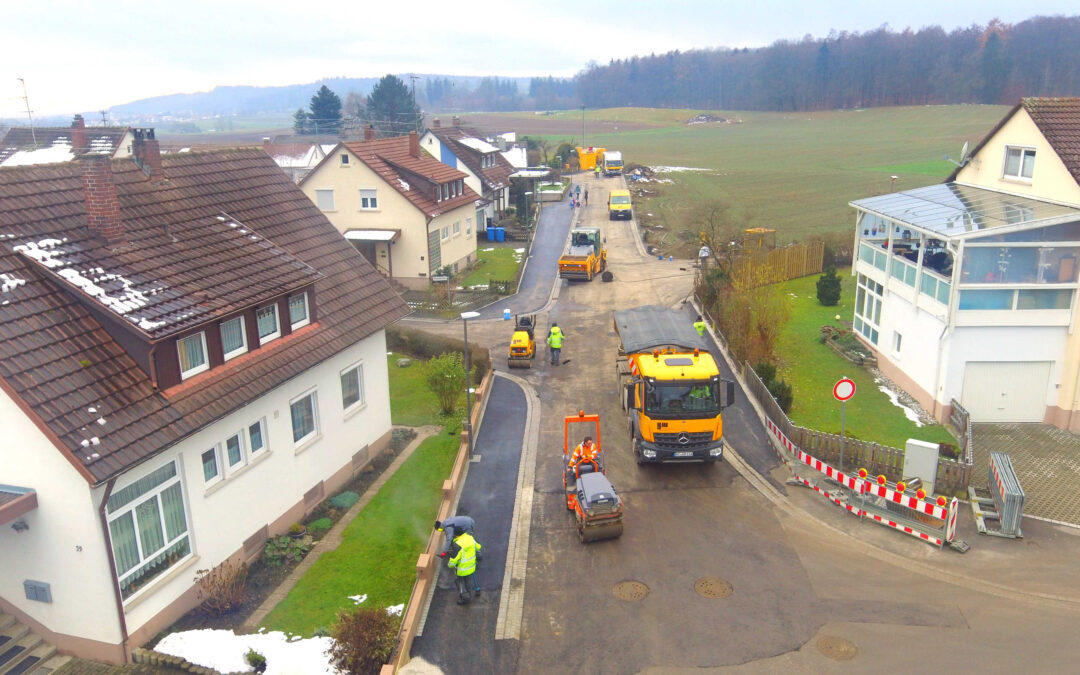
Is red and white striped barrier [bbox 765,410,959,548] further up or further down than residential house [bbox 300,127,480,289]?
further down

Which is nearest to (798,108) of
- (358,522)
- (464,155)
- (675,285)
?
(464,155)

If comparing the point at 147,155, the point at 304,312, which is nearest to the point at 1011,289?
the point at 304,312

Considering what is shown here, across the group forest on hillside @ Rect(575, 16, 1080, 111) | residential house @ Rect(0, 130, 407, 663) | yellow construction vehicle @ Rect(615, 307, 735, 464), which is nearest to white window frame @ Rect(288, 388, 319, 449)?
residential house @ Rect(0, 130, 407, 663)

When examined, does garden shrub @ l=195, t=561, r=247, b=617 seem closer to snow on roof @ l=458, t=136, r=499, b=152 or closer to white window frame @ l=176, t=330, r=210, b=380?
white window frame @ l=176, t=330, r=210, b=380

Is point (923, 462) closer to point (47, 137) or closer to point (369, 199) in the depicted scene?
point (369, 199)

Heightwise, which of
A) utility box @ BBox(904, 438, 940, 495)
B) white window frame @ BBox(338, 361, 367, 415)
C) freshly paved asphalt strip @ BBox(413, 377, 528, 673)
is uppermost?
white window frame @ BBox(338, 361, 367, 415)

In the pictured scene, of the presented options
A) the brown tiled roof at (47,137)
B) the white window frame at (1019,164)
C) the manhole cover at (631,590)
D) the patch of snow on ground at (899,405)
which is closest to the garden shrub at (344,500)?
the manhole cover at (631,590)
